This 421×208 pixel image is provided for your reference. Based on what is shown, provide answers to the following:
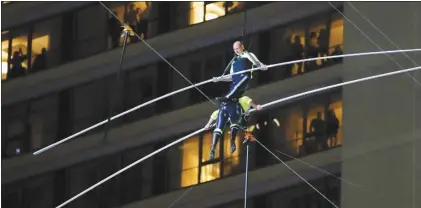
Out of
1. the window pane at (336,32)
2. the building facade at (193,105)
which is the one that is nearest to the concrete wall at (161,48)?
the building facade at (193,105)

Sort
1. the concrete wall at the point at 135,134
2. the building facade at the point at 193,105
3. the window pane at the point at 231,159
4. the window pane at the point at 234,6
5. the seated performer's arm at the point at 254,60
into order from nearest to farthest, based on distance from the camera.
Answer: the seated performer's arm at the point at 254,60 → the window pane at the point at 231,159 → the building facade at the point at 193,105 → the concrete wall at the point at 135,134 → the window pane at the point at 234,6

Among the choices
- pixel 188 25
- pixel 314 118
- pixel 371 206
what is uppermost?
pixel 188 25

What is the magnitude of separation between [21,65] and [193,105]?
3.79 ft

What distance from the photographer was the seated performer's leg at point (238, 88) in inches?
236

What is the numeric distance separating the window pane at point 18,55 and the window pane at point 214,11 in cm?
112

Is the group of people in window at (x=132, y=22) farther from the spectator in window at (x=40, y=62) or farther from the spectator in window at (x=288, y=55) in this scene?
the spectator in window at (x=288, y=55)

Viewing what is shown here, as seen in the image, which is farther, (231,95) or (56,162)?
(56,162)

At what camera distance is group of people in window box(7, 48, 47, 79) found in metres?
7.16

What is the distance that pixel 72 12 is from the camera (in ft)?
23.6

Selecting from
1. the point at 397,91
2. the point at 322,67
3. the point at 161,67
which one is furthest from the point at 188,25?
the point at 397,91

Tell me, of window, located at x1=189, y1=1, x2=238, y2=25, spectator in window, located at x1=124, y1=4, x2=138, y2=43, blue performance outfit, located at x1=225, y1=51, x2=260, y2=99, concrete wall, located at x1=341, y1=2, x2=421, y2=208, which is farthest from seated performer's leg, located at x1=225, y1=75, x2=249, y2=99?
spectator in window, located at x1=124, y1=4, x2=138, y2=43

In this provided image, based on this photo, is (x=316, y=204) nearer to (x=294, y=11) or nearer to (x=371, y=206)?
(x=371, y=206)

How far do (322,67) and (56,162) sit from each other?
5.35 feet

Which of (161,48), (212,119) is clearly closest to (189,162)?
(212,119)
